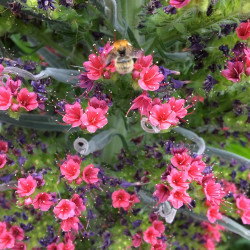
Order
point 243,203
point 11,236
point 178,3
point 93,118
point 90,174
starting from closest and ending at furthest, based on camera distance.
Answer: point 178,3 → point 93,118 → point 90,174 → point 11,236 → point 243,203

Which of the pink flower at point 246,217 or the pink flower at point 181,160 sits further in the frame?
the pink flower at point 246,217

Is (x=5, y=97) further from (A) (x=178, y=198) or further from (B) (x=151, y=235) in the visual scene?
(B) (x=151, y=235)

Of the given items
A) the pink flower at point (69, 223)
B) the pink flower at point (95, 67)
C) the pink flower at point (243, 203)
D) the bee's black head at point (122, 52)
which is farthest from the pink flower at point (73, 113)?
the pink flower at point (243, 203)

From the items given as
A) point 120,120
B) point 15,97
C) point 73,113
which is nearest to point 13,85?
point 15,97

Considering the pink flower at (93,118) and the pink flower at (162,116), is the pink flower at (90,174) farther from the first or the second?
the pink flower at (162,116)

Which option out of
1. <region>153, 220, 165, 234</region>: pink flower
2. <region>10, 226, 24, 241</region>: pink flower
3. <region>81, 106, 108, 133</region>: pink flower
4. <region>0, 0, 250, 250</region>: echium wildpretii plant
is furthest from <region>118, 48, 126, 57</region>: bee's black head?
<region>10, 226, 24, 241</region>: pink flower

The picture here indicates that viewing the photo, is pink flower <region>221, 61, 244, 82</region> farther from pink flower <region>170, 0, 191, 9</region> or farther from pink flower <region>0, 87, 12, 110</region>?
pink flower <region>0, 87, 12, 110</region>

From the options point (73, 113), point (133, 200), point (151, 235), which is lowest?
point (151, 235)
